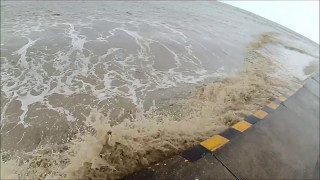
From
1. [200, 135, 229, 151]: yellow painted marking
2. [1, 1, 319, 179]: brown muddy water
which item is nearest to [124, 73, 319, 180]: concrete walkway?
[200, 135, 229, 151]: yellow painted marking

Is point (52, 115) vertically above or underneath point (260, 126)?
underneath

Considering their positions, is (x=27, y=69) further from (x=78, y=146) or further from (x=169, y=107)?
(x=169, y=107)

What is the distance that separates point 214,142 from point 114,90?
7.25ft

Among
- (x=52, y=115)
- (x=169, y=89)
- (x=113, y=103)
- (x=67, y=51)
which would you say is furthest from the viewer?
(x=67, y=51)

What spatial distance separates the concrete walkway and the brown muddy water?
0.64ft

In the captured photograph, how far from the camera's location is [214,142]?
10.1 ft

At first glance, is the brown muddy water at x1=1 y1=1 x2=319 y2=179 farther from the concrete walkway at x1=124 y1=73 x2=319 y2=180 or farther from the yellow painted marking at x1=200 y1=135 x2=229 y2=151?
the concrete walkway at x1=124 y1=73 x2=319 y2=180

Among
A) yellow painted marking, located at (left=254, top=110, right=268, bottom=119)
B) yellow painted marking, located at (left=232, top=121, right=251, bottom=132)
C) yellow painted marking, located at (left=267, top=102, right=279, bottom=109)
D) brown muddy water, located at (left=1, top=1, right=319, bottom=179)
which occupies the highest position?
yellow painted marking, located at (left=267, top=102, right=279, bottom=109)

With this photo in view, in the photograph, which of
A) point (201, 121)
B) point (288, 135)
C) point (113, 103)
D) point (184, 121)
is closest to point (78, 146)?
point (113, 103)

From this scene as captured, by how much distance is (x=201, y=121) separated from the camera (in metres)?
3.56

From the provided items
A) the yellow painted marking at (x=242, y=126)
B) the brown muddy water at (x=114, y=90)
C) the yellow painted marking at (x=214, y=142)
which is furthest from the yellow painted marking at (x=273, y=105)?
the yellow painted marking at (x=214, y=142)

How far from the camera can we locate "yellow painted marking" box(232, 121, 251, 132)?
11.4ft

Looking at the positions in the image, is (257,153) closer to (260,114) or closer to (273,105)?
(260,114)

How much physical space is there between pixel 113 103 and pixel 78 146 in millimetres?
1232
